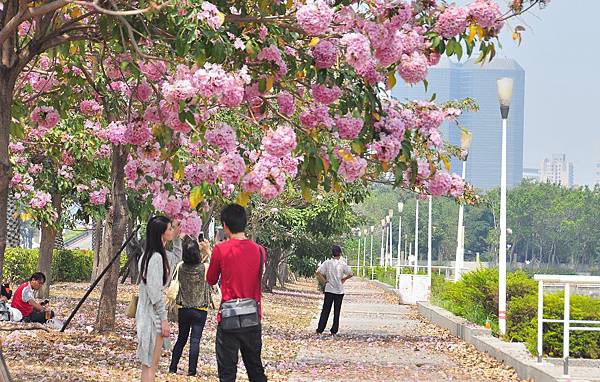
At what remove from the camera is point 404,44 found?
8.98 metres

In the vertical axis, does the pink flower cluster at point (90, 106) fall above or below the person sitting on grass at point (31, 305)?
above

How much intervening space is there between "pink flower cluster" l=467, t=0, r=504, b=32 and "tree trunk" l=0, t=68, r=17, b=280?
12.7 feet

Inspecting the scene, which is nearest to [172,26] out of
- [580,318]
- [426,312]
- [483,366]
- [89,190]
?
[483,366]

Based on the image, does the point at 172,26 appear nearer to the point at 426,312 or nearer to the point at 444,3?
the point at 444,3

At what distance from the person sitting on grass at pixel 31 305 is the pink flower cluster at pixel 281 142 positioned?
10.8m

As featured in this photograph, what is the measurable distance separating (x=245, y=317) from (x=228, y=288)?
0.26m

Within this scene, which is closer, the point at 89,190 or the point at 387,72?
the point at 387,72

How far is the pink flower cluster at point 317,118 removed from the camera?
369 inches

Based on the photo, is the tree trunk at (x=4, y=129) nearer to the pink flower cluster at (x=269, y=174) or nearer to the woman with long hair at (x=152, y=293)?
the woman with long hair at (x=152, y=293)

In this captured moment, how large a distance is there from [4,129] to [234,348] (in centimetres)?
277

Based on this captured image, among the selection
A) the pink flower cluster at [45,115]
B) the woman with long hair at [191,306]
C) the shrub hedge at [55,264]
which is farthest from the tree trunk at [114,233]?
the shrub hedge at [55,264]

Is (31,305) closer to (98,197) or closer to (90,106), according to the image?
(98,197)

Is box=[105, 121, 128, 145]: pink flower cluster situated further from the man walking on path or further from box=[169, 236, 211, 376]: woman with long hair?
the man walking on path

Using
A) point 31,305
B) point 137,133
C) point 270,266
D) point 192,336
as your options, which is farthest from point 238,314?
point 270,266
